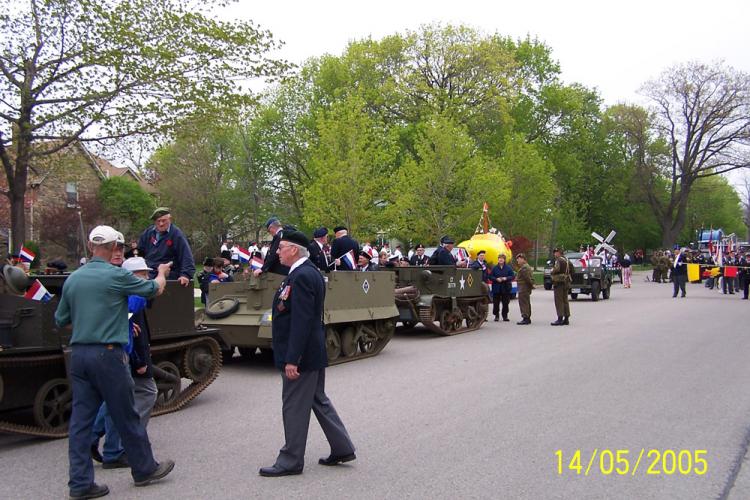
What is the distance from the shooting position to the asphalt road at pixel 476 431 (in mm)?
4961

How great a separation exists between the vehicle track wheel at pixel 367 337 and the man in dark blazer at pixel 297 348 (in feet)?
19.6

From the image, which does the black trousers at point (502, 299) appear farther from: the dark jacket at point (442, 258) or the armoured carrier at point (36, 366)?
the armoured carrier at point (36, 366)

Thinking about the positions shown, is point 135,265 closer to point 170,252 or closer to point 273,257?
point 170,252

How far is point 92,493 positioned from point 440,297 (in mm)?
10013

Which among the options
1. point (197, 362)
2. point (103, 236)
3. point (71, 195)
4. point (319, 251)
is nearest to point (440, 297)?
point (319, 251)

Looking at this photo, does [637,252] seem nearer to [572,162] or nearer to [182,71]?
[572,162]

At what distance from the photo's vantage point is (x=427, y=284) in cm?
1421

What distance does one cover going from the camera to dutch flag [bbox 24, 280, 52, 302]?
6312 mm

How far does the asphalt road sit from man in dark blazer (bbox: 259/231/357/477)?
0.24 m

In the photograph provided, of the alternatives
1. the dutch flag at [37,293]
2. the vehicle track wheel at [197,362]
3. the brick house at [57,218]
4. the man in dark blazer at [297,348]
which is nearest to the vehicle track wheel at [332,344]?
the vehicle track wheel at [197,362]

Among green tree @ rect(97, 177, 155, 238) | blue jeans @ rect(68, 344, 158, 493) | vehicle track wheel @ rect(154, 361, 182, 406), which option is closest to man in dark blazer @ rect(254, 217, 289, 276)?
vehicle track wheel @ rect(154, 361, 182, 406)

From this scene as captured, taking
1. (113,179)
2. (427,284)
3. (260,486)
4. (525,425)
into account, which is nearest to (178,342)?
(260,486)

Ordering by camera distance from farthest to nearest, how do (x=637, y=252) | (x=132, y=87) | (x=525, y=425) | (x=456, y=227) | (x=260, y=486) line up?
(x=637, y=252) → (x=456, y=227) → (x=132, y=87) → (x=525, y=425) → (x=260, y=486)

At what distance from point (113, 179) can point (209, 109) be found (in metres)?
25.6
